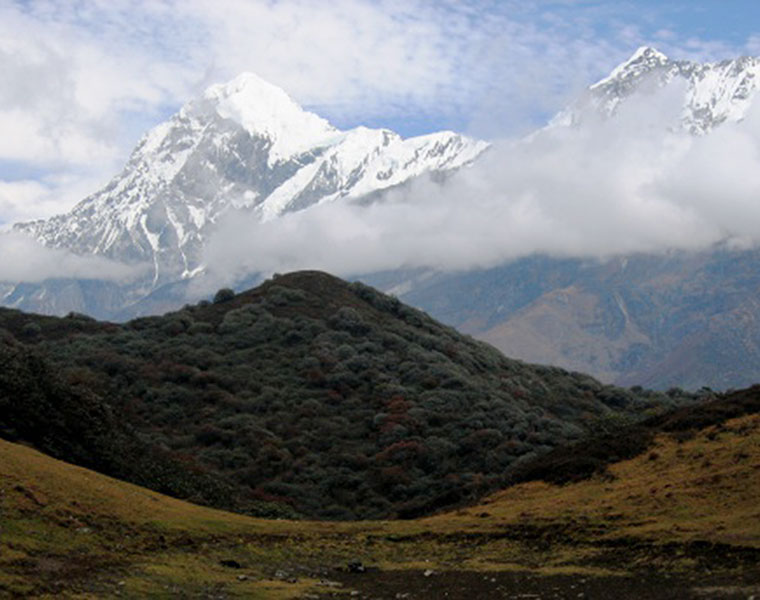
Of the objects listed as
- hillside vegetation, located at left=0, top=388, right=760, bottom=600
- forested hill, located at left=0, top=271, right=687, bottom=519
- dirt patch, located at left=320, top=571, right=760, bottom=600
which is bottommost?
dirt patch, located at left=320, top=571, right=760, bottom=600

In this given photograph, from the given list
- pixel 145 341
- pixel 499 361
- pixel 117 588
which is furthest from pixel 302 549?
pixel 499 361

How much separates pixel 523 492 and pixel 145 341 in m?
80.1

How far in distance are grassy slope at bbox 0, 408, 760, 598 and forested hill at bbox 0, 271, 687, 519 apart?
718 inches

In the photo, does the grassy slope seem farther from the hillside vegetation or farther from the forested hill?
the forested hill

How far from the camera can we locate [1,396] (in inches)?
2093

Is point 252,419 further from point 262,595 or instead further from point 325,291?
point 262,595

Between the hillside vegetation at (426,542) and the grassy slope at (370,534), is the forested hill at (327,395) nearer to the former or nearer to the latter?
the grassy slope at (370,534)

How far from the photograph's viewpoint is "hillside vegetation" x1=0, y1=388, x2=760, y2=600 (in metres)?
28.3

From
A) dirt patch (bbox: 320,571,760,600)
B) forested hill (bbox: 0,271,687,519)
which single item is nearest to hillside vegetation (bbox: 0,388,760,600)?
dirt patch (bbox: 320,571,760,600)

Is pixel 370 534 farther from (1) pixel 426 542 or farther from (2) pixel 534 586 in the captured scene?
(2) pixel 534 586

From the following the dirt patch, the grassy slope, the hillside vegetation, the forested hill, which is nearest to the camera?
the dirt patch

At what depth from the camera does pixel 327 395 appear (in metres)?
107

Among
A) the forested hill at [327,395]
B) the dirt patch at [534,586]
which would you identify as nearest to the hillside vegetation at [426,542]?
the dirt patch at [534,586]

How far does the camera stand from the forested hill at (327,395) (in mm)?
86500
